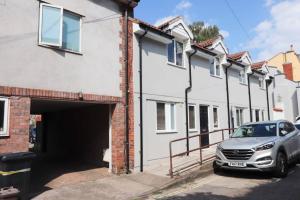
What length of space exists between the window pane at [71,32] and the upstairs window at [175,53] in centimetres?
494

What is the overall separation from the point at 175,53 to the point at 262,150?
6.19 metres

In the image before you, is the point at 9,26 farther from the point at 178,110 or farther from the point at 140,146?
the point at 178,110

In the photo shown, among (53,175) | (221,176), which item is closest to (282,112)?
(221,176)

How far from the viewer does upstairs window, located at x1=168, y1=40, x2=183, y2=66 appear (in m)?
13.2

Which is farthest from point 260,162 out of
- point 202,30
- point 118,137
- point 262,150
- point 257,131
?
point 202,30

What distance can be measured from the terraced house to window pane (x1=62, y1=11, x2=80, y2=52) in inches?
96.5

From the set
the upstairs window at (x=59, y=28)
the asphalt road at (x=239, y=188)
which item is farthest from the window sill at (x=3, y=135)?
the asphalt road at (x=239, y=188)

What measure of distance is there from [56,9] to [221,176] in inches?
295

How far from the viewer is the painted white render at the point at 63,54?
7.49m

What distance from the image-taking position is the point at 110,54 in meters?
10.3

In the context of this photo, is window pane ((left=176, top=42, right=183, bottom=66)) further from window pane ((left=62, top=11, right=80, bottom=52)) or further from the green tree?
the green tree

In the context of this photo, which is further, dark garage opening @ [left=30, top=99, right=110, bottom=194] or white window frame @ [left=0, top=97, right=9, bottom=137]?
dark garage opening @ [left=30, top=99, right=110, bottom=194]

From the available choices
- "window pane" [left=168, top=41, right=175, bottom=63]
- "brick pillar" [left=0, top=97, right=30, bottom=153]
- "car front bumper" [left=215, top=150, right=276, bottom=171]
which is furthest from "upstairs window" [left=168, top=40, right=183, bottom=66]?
"brick pillar" [left=0, top=97, right=30, bottom=153]

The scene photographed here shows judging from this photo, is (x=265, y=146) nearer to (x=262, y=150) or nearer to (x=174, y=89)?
(x=262, y=150)
